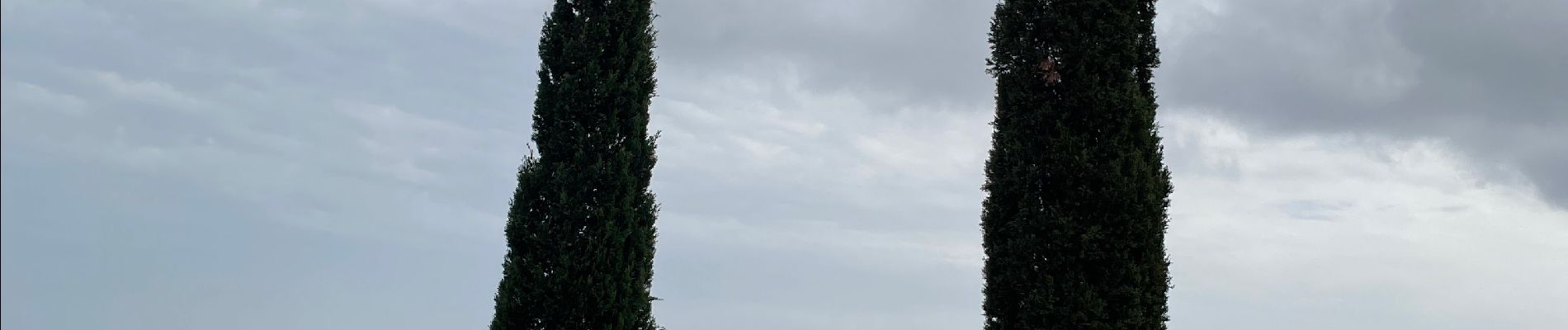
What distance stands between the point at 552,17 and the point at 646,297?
4.07 m

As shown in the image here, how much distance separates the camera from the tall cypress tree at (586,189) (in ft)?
46.5

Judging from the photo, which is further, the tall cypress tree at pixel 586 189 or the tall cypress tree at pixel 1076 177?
A: the tall cypress tree at pixel 586 189

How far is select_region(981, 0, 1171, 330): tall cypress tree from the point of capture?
1311 cm

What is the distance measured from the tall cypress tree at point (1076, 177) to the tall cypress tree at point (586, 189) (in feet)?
15.0

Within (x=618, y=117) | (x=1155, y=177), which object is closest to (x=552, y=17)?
(x=618, y=117)

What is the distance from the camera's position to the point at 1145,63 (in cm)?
1420

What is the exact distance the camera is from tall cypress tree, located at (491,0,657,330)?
14.2m

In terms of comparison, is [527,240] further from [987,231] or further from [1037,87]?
[1037,87]

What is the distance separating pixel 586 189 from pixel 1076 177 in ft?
20.1

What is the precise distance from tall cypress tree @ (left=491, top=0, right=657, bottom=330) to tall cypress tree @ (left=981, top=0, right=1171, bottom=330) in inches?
180

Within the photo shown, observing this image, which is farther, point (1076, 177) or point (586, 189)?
point (586, 189)

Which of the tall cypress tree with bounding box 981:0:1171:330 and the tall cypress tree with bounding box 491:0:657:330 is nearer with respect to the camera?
the tall cypress tree with bounding box 981:0:1171:330

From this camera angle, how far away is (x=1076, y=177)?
524 inches

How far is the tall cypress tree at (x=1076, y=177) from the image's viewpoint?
1311 cm
